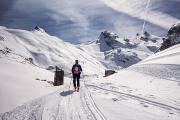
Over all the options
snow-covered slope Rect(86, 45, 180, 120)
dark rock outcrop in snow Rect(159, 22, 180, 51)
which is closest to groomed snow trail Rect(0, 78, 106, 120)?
snow-covered slope Rect(86, 45, 180, 120)

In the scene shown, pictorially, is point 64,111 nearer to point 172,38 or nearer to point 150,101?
point 150,101

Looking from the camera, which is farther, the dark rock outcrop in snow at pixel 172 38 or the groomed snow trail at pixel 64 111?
the dark rock outcrop in snow at pixel 172 38

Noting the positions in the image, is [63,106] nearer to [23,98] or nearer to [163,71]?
[23,98]

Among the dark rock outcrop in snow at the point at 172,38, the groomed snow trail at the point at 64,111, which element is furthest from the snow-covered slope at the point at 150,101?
the dark rock outcrop in snow at the point at 172,38

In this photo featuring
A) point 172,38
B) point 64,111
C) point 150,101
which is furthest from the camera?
point 172,38

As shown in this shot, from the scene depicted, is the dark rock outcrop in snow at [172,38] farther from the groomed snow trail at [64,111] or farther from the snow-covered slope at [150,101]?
the groomed snow trail at [64,111]

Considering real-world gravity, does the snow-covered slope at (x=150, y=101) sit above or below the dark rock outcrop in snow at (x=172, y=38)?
below

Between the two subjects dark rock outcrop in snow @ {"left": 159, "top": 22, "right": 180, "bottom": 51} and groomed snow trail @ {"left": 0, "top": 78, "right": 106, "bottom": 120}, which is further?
dark rock outcrop in snow @ {"left": 159, "top": 22, "right": 180, "bottom": 51}

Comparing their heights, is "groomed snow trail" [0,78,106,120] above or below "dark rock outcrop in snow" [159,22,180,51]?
below

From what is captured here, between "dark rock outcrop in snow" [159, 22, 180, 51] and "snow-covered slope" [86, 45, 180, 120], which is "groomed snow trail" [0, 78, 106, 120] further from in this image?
"dark rock outcrop in snow" [159, 22, 180, 51]

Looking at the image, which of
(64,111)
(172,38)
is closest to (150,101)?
(64,111)

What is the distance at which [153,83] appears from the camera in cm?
2052

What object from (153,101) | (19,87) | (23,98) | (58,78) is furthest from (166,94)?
(58,78)

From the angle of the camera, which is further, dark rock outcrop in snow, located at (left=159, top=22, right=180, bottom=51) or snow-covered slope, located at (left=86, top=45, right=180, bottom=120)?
dark rock outcrop in snow, located at (left=159, top=22, right=180, bottom=51)
